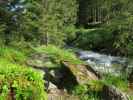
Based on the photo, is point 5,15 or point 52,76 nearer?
point 52,76

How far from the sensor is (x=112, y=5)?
82.8 feet

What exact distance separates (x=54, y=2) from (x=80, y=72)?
13.7 m

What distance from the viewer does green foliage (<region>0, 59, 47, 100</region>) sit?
30.7ft

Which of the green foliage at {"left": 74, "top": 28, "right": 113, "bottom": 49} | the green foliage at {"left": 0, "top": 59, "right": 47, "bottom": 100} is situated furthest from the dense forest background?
the green foliage at {"left": 74, "top": 28, "right": 113, "bottom": 49}

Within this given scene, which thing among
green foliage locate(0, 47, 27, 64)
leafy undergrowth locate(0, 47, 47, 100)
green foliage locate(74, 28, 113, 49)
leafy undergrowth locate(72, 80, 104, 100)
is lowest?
green foliage locate(74, 28, 113, 49)

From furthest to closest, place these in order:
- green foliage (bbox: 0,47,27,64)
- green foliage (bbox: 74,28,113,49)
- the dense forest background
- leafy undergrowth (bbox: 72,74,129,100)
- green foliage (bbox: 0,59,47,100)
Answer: green foliage (bbox: 74,28,113,49), green foliage (bbox: 0,47,27,64), leafy undergrowth (bbox: 72,74,129,100), the dense forest background, green foliage (bbox: 0,59,47,100)

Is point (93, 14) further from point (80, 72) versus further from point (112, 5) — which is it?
point (80, 72)

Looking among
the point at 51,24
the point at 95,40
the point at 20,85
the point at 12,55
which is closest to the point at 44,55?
the point at 12,55

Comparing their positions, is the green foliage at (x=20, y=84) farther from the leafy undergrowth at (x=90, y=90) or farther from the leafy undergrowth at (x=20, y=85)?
the leafy undergrowth at (x=90, y=90)

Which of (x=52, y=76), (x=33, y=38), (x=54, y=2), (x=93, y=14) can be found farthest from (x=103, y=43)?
(x=93, y=14)

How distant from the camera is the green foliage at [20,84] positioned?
934 centimetres

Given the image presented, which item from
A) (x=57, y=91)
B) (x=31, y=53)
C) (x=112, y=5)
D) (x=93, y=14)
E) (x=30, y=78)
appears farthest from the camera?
(x=93, y=14)

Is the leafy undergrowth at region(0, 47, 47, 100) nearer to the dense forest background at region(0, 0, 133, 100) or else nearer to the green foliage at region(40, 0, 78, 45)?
the dense forest background at region(0, 0, 133, 100)

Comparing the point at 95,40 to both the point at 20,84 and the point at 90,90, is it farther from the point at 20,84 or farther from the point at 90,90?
the point at 20,84
